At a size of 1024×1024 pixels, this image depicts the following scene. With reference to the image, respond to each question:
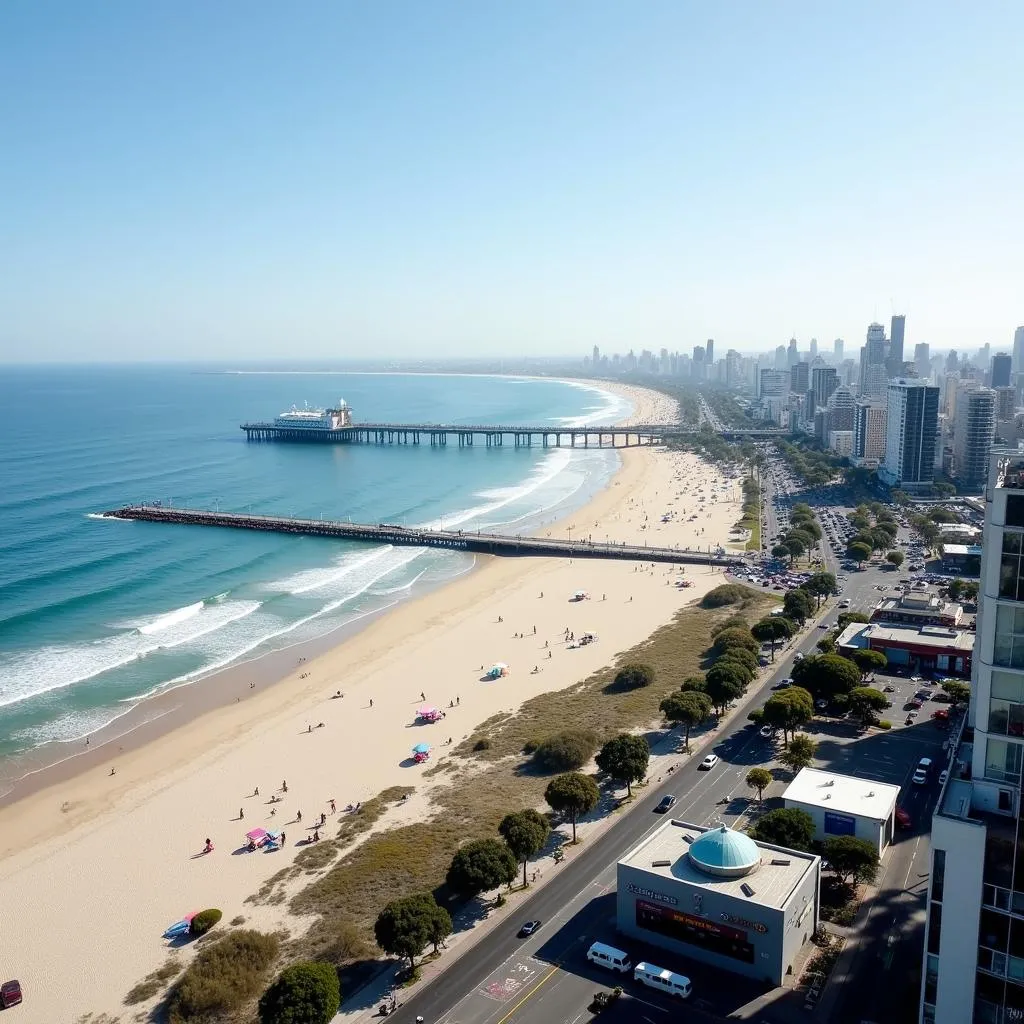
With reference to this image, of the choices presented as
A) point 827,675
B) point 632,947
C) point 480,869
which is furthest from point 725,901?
point 827,675

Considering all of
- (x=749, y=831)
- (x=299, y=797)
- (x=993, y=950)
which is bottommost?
(x=299, y=797)

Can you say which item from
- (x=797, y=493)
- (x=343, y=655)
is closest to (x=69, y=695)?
(x=343, y=655)

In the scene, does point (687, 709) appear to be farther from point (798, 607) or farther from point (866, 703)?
point (798, 607)

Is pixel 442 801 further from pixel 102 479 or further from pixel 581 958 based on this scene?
pixel 102 479

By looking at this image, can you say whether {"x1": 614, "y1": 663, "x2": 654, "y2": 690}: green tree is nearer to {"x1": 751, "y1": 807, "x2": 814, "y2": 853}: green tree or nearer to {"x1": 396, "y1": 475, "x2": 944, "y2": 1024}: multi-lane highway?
{"x1": 396, "y1": 475, "x2": 944, "y2": 1024}: multi-lane highway

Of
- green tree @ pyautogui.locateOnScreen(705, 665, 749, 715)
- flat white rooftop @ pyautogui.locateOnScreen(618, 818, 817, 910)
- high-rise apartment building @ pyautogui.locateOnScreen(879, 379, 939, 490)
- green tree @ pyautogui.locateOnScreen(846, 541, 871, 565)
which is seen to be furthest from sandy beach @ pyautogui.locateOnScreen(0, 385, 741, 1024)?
high-rise apartment building @ pyautogui.locateOnScreen(879, 379, 939, 490)
